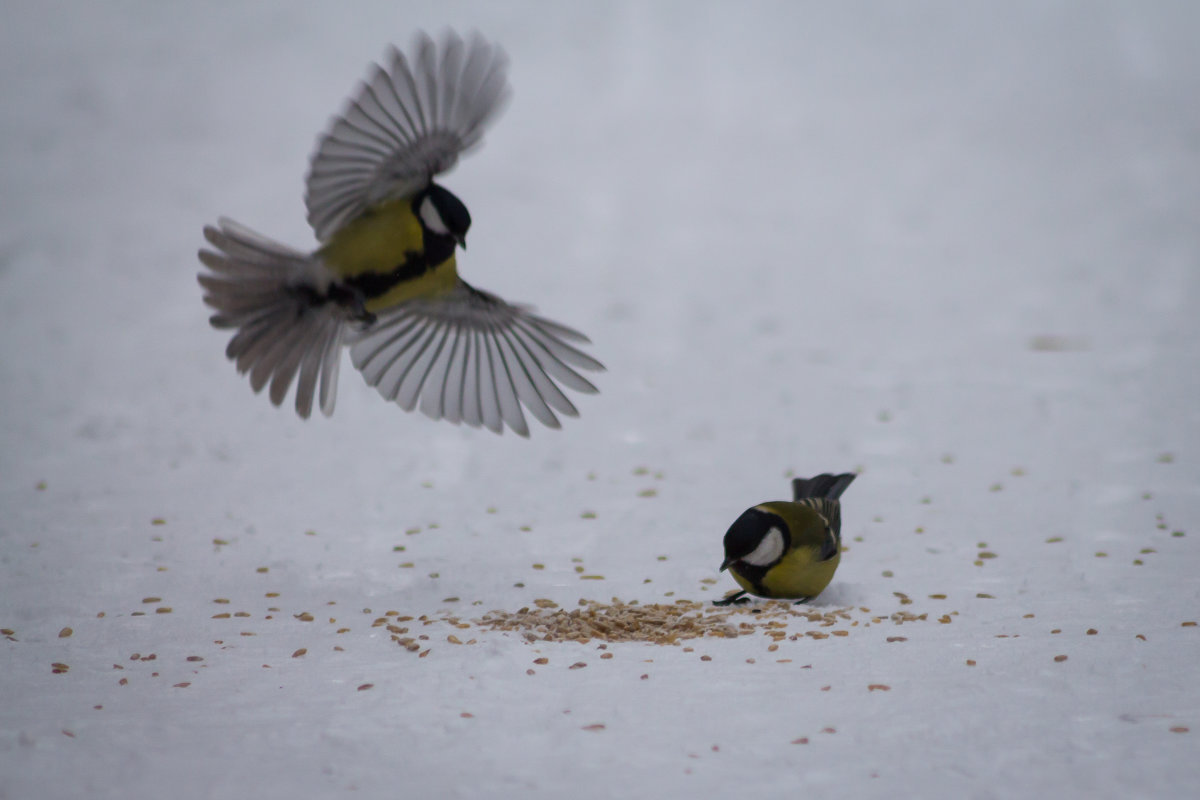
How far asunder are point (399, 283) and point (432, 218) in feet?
0.86

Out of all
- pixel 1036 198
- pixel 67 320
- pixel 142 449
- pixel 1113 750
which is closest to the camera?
pixel 1113 750

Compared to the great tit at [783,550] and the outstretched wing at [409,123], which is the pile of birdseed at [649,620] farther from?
the outstretched wing at [409,123]

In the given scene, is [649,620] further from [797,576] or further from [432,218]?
[432,218]

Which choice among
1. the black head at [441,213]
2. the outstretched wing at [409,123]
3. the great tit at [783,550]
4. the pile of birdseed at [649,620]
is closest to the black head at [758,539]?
the great tit at [783,550]

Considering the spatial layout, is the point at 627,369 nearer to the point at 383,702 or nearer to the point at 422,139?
the point at 422,139

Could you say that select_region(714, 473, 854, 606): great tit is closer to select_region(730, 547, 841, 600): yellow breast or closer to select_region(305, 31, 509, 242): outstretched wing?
select_region(730, 547, 841, 600): yellow breast

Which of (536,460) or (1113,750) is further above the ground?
(536,460)

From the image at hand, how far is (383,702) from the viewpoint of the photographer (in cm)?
298

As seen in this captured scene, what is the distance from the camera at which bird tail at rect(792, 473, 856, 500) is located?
4.12 m

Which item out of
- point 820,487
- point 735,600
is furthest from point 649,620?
point 820,487

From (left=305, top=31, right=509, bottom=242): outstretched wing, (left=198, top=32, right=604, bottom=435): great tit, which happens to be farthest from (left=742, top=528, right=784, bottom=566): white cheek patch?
(left=305, top=31, right=509, bottom=242): outstretched wing

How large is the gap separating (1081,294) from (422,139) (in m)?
6.33

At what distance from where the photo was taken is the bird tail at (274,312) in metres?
3.90

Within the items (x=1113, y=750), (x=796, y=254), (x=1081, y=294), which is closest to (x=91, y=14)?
(x=796, y=254)
